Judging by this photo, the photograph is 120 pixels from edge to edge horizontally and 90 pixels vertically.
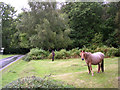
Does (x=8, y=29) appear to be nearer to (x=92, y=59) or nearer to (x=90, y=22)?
(x=90, y=22)

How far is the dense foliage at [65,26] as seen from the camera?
20016mm

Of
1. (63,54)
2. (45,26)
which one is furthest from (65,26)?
(63,54)

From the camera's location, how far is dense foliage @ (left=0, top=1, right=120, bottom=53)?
20.0 m

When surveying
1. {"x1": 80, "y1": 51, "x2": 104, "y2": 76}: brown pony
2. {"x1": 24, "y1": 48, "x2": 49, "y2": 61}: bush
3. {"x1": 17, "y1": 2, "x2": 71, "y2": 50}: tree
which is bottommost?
{"x1": 24, "y1": 48, "x2": 49, "y2": 61}: bush

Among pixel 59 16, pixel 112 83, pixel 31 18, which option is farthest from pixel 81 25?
pixel 112 83

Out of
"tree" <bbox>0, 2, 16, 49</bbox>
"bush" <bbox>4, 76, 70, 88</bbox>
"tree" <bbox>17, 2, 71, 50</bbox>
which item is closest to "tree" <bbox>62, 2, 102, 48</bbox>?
"tree" <bbox>17, 2, 71, 50</bbox>

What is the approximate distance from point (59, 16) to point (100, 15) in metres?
7.50

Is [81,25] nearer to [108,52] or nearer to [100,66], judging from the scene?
[108,52]

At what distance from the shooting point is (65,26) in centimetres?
2291

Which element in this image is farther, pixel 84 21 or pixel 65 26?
pixel 84 21

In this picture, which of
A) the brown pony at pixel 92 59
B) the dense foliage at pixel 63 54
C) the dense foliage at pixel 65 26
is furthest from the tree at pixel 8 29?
the brown pony at pixel 92 59

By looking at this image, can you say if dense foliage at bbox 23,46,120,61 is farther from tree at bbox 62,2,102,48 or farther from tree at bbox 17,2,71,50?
tree at bbox 62,2,102,48

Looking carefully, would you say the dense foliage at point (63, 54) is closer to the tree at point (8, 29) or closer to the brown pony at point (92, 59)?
the brown pony at point (92, 59)

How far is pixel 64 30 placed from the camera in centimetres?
2303
